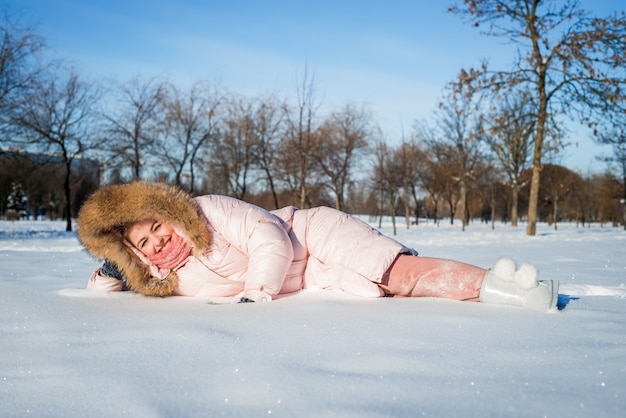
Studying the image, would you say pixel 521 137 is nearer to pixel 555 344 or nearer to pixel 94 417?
pixel 555 344

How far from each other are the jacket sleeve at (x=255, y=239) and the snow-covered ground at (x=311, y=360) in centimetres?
13

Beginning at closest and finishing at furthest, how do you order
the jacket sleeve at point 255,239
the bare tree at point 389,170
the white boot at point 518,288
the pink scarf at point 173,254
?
1. the white boot at point 518,288
2. the jacket sleeve at point 255,239
3. the pink scarf at point 173,254
4. the bare tree at point 389,170

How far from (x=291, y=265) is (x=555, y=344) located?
4.48 feet

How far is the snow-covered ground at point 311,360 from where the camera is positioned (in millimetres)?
916

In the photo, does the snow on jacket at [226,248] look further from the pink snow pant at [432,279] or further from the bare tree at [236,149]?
the bare tree at [236,149]

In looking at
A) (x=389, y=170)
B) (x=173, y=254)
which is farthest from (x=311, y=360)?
(x=389, y=170)

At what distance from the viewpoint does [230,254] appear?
2.29 m

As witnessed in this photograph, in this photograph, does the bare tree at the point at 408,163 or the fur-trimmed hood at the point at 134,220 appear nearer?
the fur-trimmed hood at the point at 134,220

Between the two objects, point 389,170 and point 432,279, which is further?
point 389,170

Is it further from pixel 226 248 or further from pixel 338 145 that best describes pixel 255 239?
pixel 338 145

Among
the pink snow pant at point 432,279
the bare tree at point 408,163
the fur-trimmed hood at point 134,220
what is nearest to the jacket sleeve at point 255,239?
the fur-trimmed hood at point 134,220

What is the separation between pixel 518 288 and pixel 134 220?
1873mm

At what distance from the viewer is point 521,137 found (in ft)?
38.8

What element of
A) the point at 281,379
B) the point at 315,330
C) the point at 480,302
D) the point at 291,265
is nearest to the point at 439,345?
the point at 315,330
